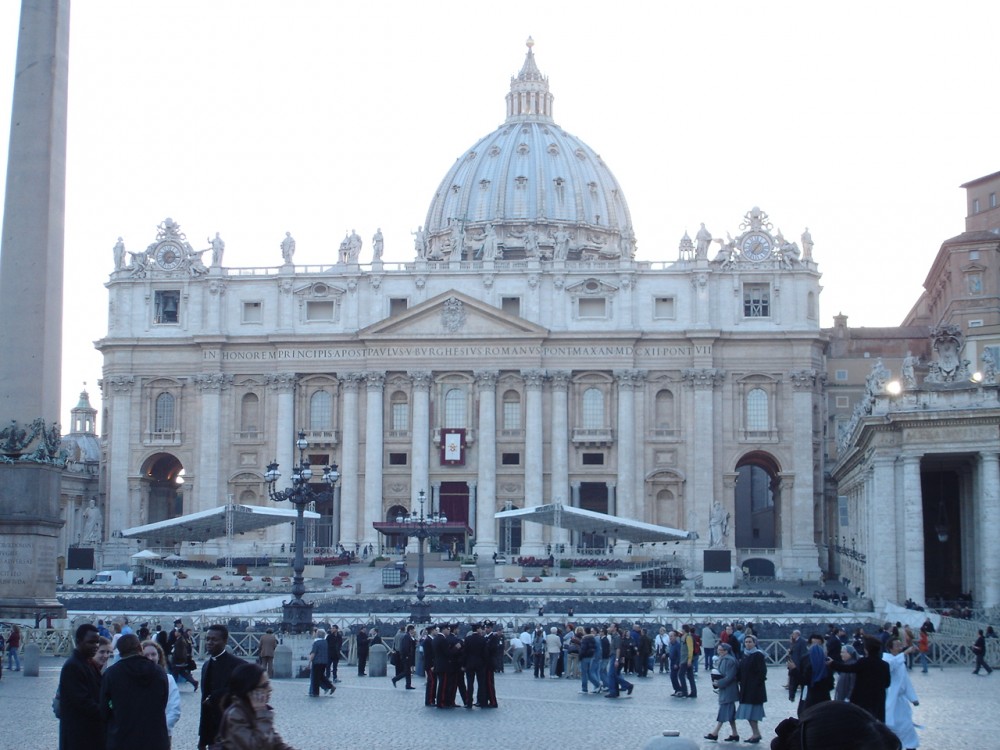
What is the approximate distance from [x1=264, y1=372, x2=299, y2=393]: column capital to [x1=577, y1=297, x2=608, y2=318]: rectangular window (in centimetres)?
1629

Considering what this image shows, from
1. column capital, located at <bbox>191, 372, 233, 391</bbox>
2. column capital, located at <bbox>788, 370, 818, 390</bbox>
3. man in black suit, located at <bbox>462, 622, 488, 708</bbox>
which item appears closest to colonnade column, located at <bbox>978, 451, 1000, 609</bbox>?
man in black suit, located at <bbox>462, 622, 488, 708</bbox>

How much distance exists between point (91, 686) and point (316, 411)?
74.6 m

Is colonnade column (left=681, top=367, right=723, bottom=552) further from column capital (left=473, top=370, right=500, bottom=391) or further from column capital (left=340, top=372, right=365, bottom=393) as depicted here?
column capital (left=340, top=372, right=365, bottom=393)

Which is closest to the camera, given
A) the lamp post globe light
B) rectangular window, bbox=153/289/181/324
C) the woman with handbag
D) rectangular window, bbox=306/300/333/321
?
the woman with handbag

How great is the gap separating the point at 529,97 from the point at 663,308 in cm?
5212

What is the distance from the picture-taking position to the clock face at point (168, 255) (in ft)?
286

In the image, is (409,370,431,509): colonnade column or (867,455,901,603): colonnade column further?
(409,370,431,509): colonnade column

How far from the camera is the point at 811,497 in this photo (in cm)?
8150

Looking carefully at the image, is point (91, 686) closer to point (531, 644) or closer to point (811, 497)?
point (531, 644)

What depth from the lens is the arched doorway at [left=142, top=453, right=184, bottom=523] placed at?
86500 millimetres

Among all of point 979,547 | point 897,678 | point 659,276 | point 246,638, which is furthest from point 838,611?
point 659,276

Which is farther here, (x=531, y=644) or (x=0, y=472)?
(x=531, y=644)

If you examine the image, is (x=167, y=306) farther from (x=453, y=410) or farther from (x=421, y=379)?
(x=453, y=410)

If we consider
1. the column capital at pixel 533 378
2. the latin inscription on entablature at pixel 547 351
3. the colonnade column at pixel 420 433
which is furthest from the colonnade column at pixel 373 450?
the column capital at pixel 533 378
